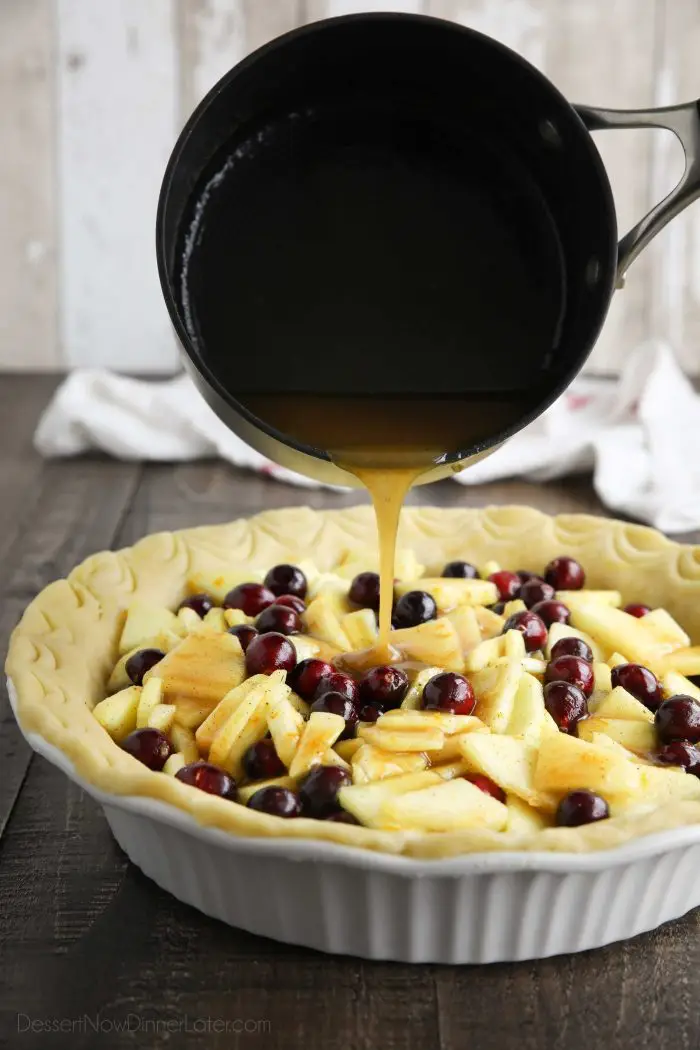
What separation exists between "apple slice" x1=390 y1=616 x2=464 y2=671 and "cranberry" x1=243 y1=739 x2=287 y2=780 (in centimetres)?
38

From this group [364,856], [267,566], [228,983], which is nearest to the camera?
[364,856]

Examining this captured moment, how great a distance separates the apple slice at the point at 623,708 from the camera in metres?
1.98

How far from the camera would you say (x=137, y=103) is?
4.91 m

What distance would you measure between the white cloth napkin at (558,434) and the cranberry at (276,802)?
1.82 metres

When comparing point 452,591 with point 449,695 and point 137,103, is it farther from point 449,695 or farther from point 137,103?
point 137,103

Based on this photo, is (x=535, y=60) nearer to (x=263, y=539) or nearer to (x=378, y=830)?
(x=263, y=539)

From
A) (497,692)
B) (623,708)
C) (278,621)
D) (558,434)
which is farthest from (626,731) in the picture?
(558,434)

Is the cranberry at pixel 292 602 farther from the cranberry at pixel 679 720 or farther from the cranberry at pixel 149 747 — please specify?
the cranberry at pixel 679 720

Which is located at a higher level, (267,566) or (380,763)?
(380,763)

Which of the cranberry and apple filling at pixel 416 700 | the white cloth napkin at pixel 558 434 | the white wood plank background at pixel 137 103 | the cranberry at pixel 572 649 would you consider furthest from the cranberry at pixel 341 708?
the white wood plank background at pixel 137 103

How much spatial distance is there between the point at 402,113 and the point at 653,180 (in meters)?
3.51

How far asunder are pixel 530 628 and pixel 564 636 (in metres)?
0.08

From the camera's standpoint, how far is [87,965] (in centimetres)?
165

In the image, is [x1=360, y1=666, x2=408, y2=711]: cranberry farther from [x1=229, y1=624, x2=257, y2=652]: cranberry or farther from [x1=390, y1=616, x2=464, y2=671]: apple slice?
[x1=229, y1=624, x2=257, y2=652]: cranberry
